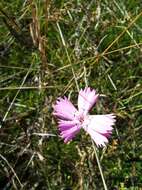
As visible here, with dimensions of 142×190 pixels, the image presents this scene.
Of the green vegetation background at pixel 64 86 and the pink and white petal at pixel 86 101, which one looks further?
the green vegetation background at pixel 64 86

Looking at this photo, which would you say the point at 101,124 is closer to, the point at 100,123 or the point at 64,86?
the point at 100,123

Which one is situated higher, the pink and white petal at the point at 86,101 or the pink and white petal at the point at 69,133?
the pink and white petal at the point at 86,101

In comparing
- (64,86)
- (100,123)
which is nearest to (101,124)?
(100,123)

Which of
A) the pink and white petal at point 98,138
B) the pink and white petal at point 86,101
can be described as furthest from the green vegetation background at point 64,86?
the pink and white petal at point 98,138

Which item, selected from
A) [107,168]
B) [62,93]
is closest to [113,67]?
[62,93]

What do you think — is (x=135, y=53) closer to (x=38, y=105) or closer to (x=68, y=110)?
(x=38, y=105)

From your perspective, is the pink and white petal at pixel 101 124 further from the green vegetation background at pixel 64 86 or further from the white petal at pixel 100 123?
the green vegetation background at pixel 64 86

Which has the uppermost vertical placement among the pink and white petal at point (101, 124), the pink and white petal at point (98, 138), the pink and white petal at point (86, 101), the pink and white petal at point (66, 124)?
the pink and white petal at point (86, 101)

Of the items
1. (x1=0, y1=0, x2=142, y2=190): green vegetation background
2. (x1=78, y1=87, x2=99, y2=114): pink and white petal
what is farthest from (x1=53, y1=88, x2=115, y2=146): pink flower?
(x1=0, y1=0, x2=142, y2=190): green vegetation background
